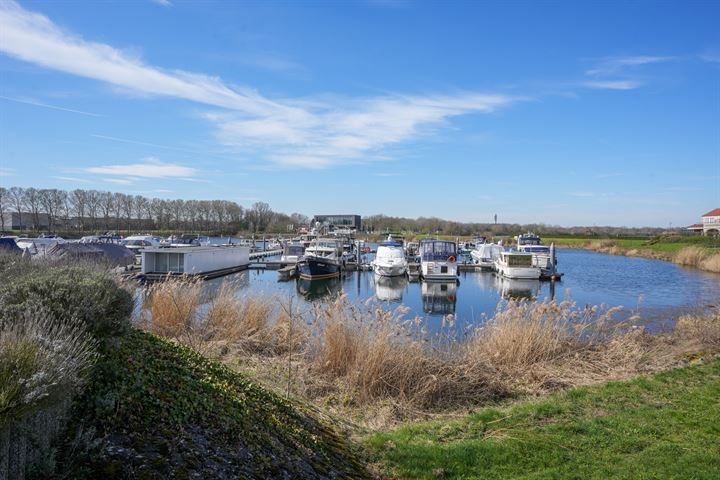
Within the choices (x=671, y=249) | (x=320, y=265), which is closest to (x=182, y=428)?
(x=320, y=265)

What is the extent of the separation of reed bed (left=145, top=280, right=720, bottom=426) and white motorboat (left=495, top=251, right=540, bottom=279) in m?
27.8

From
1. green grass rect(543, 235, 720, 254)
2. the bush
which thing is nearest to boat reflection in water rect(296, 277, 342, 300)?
the bush

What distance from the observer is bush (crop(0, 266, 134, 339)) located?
13.3 feet

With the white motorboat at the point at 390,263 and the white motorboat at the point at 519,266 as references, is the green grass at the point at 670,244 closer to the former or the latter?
the white motorboat at the point at 519,266

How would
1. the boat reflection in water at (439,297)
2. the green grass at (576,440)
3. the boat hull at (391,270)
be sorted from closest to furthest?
the green grass at (576,440) < the boat reflection in water at (439,297) < the boat hull at (391,270)

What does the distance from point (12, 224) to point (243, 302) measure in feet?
299

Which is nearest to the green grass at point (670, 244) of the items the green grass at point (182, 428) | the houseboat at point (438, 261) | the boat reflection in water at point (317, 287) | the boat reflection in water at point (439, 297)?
the houseboat at point (438, 261)

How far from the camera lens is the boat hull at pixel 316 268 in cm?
3873

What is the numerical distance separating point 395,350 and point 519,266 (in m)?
34.1

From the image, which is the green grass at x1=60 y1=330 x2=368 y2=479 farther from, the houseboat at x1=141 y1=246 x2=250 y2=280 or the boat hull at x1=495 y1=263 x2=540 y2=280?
the boat hull at x1=495 y1=263 x2=540 y2=280

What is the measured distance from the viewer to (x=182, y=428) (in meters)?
3.78

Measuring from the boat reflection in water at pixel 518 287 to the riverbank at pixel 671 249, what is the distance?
1811cm

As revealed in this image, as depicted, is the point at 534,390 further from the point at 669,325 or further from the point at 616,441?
the point at 669,325

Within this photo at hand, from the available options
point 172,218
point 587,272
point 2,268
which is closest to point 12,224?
point 172,218
